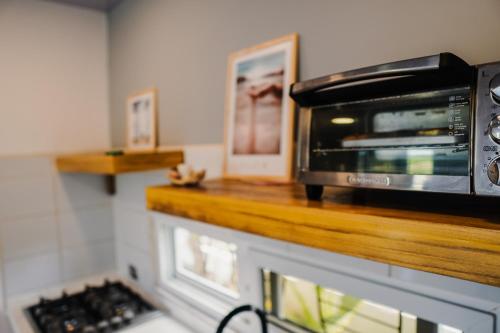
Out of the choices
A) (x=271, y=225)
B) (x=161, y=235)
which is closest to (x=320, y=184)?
(x=271, y=225)

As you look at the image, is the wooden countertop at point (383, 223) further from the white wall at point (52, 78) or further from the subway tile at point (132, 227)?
the white wall at point (52, 78)

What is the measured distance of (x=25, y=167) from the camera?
1936 millimetres

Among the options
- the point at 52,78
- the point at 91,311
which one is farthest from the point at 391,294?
the point at 52,78

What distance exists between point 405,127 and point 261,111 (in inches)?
24.3

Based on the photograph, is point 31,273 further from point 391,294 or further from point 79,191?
point 391,294

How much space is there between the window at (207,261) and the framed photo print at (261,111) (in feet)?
1.05

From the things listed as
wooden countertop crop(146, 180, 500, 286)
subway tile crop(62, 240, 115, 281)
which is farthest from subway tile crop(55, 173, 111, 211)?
wooden countertop crop(146, 180, 500, 286)

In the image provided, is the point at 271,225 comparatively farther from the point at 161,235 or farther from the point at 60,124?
the point at 60,124

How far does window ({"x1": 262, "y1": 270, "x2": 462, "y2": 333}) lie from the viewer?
2.44 ft

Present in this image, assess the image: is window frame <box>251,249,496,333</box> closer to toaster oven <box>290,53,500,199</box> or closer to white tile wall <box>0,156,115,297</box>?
toaster oven <box>290,53,500,199</box>

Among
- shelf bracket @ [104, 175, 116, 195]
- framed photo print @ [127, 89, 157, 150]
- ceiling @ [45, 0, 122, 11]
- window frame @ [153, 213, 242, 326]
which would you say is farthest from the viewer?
shelf bracket @ [104, 175, 116, 195]

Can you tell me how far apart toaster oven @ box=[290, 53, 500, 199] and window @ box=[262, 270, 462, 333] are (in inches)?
12.5

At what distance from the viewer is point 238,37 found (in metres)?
1.28

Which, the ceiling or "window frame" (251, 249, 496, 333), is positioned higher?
the ceiling
